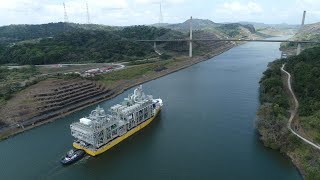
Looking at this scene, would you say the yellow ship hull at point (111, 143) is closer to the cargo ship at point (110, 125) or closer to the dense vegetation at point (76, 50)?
the cargo ship at point (110, 125)

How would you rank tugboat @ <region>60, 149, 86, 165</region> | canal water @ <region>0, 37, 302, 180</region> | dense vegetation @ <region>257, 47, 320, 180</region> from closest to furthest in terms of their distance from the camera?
canal water @ <region>0, 37, 302, 180</region> → dense vegetation @ <region>257, 47, 320, 180</region> → tugboat @ <region>60, 149, 86, 165</region>

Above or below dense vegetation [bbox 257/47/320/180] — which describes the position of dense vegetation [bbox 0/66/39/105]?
above

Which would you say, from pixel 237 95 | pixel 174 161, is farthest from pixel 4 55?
pixel 174 161

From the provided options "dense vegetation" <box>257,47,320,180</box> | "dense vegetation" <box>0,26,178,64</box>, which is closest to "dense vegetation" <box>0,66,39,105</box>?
"dense vegetation" <box>0,26,178,64</box>

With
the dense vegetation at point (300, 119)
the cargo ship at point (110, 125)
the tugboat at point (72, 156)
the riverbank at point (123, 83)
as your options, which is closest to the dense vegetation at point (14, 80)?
the riverbank at point (123, 83)

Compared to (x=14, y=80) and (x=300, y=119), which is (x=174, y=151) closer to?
(x=300, y=119)

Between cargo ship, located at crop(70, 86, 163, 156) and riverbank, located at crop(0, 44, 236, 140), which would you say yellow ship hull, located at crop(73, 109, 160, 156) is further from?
riverbank, located at crop(0, 44, 236, 140)
